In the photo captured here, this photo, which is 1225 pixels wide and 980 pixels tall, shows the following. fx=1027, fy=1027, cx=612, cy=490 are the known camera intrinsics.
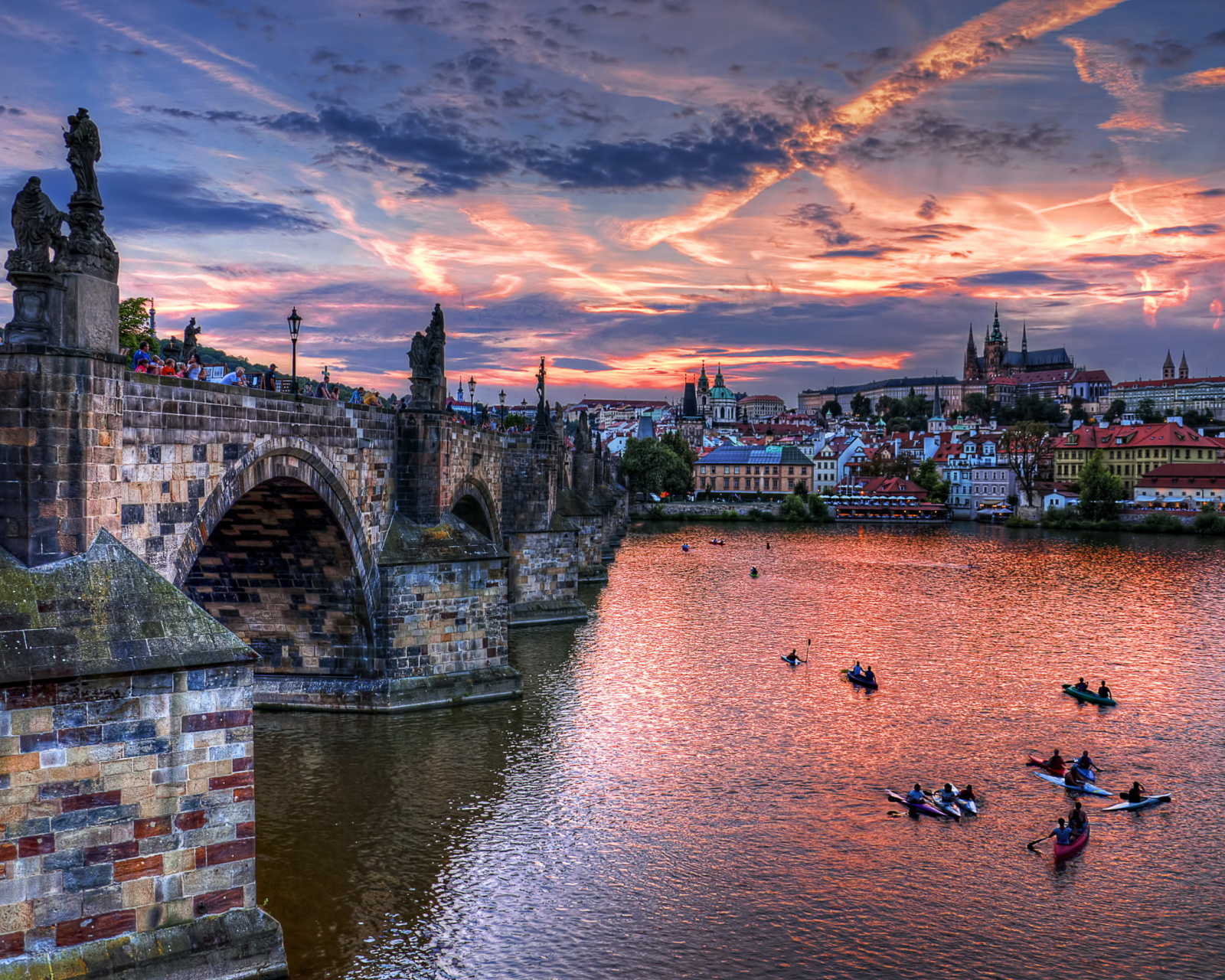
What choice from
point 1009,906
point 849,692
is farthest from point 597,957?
point 849,692

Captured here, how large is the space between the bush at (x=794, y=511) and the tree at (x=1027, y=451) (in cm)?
2311

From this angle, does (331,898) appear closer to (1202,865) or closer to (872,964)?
(872,964)

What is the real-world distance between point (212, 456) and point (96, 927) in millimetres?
7982

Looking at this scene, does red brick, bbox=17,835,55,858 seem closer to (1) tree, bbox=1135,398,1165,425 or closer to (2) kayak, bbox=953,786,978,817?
(2) kayak, bbox=953,786,978,817

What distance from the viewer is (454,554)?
990 inches

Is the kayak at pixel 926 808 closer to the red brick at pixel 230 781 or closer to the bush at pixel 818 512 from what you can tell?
the red brick at pixel 230 781

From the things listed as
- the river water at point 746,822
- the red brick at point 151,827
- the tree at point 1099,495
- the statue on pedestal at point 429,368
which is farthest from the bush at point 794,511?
the red brick at point 151,827

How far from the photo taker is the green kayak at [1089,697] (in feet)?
92.8

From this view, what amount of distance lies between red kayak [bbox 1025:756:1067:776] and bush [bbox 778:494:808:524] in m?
80.0

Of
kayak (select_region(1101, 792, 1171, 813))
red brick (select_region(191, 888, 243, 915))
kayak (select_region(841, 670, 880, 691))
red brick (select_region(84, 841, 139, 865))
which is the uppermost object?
red brick (select_region(84, 841, 139, 865))

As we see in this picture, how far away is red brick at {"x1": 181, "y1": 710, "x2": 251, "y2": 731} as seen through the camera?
38.0 feet

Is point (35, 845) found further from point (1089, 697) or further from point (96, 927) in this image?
point (1089, 697)

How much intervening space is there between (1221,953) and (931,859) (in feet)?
14.3

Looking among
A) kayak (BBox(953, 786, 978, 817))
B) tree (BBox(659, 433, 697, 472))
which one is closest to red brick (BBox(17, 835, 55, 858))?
kayak (BBox(953, 786, 978, 817))
